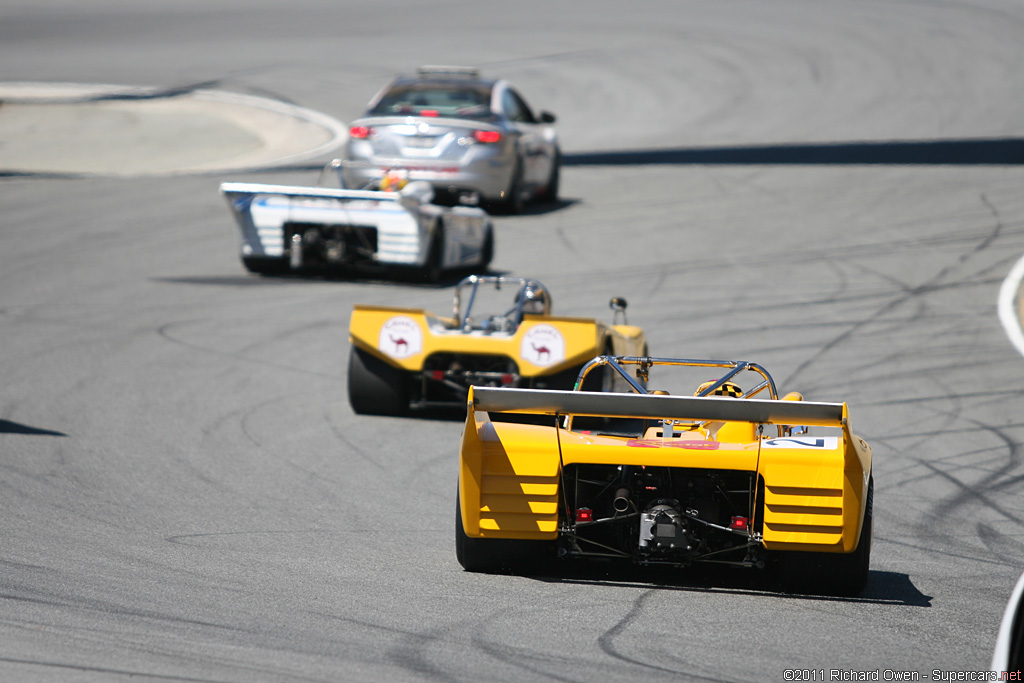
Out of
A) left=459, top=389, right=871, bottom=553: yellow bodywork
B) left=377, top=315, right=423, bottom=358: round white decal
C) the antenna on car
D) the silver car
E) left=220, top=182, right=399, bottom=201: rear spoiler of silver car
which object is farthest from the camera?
the antenna on car

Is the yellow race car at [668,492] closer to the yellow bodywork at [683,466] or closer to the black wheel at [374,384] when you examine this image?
the yellow bodywork at [683,466]

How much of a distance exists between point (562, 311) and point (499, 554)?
7.38 meters

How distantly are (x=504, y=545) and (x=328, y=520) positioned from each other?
4.55 ft

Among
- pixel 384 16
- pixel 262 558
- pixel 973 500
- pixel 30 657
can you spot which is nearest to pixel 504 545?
pixel 262 558

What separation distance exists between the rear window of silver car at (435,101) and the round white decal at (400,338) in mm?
6822

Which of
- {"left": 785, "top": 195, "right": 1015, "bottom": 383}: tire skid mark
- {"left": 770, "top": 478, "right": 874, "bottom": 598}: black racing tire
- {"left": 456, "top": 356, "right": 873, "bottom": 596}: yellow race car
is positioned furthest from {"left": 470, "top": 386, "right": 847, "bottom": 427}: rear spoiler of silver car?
{"left": 785, "top": 195, "right": 1015, "bottom": 383}: tire skid mark

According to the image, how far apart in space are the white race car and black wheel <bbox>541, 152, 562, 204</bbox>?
428 cm

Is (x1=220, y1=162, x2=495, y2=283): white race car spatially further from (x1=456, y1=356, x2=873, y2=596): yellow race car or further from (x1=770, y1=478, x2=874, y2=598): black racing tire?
(x1=770, y1=478, x2=874, y2=598): black racing tire

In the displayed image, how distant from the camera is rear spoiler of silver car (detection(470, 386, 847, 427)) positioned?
18.3 feet

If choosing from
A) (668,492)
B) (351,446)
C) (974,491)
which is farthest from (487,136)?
(668,492)

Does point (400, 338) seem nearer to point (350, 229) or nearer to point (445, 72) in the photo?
point (350, 229)

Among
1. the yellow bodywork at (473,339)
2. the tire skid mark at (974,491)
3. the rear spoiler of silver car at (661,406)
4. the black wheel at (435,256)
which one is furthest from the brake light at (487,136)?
the rear spoiler of silver car at (661,406)

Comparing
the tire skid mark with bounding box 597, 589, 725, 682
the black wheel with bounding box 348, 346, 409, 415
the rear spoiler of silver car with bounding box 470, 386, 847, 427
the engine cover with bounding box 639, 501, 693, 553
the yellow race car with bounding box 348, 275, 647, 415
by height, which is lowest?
the black wheel with bounding box 348, 346, 409, 415

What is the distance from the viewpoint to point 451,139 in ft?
50.2
